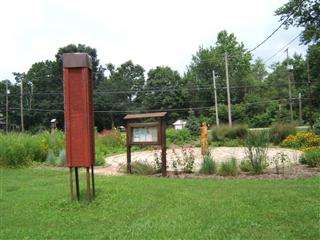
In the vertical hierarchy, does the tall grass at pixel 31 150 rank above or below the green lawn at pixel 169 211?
above

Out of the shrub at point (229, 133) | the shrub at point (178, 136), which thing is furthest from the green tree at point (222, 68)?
the shrub at point (229, 133)

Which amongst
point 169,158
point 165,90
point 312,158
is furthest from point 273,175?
point 165,90

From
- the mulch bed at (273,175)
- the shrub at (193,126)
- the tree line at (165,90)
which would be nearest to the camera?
the mulch bed at (273,175)

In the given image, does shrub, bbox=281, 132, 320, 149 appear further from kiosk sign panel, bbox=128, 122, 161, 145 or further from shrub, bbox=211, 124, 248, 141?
kiosk sign panel, bbox=128, 122, 161, 145

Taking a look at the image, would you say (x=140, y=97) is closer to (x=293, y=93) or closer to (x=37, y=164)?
(x=293, y=93)

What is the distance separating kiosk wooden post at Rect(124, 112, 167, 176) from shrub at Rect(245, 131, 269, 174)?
2222mm

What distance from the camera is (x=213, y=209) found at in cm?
642

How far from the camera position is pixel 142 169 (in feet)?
38.4

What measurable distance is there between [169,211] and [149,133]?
18.5 feet

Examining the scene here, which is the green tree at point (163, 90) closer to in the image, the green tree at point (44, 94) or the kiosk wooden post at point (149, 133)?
the green tree at point (44, 94)

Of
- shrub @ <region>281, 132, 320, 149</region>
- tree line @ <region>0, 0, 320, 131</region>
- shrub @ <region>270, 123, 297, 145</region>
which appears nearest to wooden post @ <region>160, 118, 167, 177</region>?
shrub @ <region>281, 132, 320, 149</region>

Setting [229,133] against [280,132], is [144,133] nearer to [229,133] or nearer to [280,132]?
[280,132]

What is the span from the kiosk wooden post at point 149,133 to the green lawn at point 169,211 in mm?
2312

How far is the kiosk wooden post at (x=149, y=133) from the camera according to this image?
1155 centimetres
